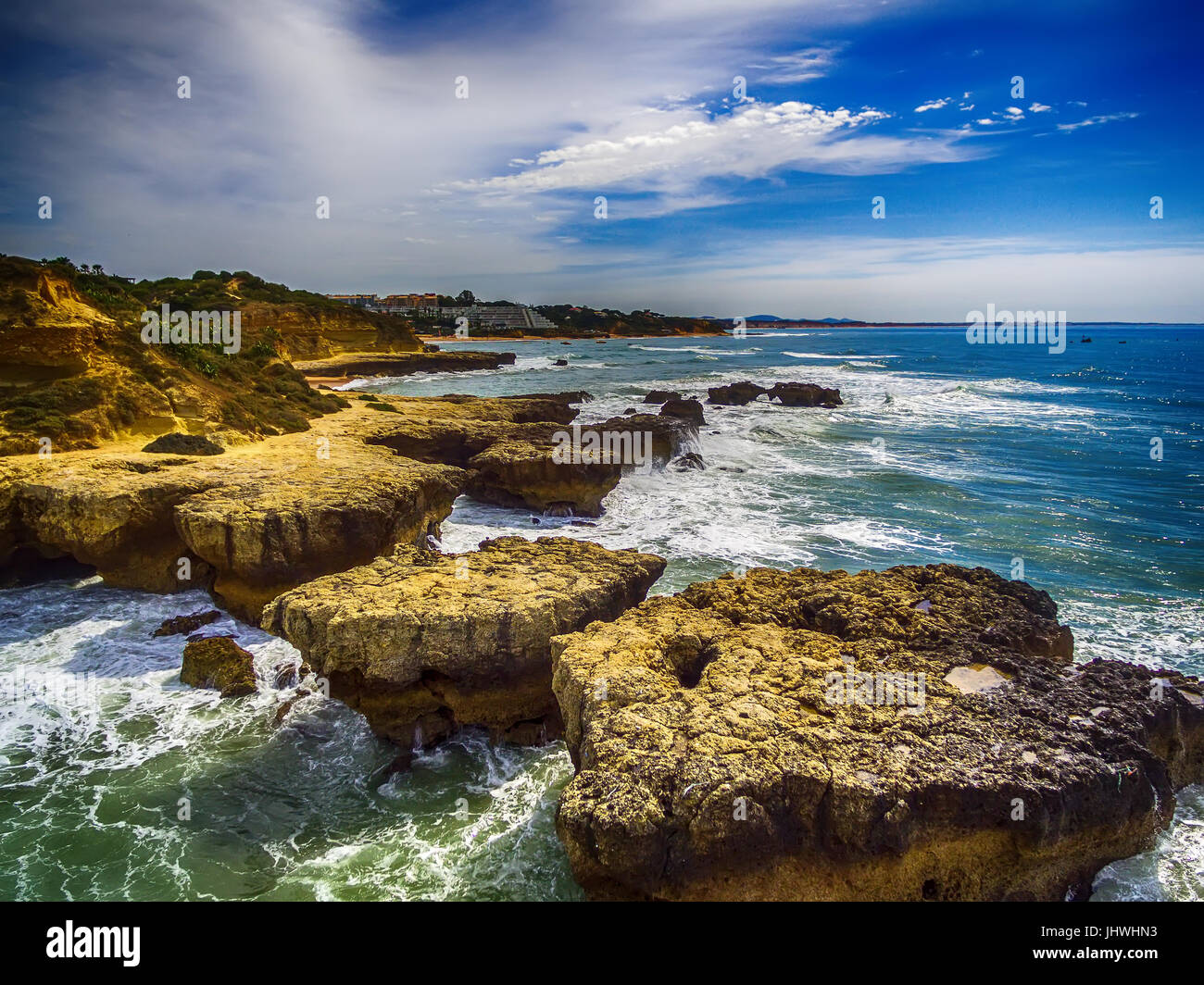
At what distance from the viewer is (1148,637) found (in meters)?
10.8

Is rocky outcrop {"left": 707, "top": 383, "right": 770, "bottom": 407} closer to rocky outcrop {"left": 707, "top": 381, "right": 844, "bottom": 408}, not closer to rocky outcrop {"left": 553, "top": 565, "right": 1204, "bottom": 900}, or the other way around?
rocky outcrop {"left": 707, "top": 381, "right": 844, "bottom": 408}

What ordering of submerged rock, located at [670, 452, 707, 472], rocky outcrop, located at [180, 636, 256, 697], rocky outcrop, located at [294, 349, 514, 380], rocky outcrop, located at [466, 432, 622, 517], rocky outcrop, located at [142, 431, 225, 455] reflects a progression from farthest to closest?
rocky outcrop, located at [294, 349, 514, 380]
submerged rock, located at [670, 452, 707, 472]
rocky outcrop, located at [466, 432, 622, 517]
rocky outcrop, located at [142, 431, 225, 455]
rocky outcrop, located at [180, 636, 256, 697]

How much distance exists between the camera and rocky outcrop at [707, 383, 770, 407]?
135 feet

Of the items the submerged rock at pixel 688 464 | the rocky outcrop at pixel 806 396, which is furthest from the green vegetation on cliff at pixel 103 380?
the rocky outcrop at pixel 806 396

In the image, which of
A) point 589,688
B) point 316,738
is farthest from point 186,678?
point 589,688

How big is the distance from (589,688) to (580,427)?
648 inches

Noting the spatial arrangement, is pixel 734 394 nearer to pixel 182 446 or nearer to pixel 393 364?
pixel 393 364

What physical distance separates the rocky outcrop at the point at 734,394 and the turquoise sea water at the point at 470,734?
13.9 meters

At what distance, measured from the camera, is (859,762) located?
17.0 ft

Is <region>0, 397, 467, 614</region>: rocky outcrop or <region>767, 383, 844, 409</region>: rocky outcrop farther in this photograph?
<region>767, 383, 844, 409</region>: rocky outcrop

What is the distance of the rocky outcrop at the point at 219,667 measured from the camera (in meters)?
9.01

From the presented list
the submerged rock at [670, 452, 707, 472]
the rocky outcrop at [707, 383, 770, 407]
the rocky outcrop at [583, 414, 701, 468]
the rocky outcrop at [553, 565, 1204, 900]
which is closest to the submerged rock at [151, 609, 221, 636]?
the rocky outcrop at [553, 565, 1204, 900]

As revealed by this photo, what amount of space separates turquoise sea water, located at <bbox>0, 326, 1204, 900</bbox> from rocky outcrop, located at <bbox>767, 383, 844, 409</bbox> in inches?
524
